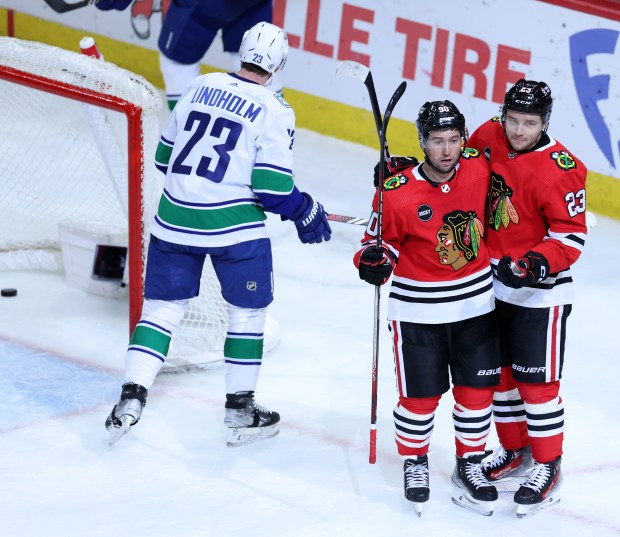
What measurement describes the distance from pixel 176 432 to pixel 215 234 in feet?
2.10

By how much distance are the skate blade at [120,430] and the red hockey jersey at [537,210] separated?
1.06m

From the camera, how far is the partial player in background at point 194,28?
18.4 ft

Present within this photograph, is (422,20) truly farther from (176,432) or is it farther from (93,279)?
(176,432)

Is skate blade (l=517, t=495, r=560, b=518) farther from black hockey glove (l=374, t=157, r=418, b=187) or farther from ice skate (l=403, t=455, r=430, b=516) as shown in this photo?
black hockey glove (l=374, t=157, r=418, b=187)

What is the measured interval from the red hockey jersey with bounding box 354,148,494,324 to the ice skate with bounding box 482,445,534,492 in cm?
50

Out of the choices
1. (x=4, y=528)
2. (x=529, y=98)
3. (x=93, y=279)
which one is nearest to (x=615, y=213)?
(x=93, y=279)

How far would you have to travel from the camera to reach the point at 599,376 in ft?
14.1

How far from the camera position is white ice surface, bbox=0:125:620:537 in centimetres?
332

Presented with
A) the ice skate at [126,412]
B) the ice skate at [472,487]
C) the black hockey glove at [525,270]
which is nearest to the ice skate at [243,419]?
the ice skate at [126,412]

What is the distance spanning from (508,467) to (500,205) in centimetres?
76

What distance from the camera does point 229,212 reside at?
354 centimetres

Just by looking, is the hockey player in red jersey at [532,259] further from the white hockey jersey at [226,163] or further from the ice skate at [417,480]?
the white hockey jersey at [226,163]

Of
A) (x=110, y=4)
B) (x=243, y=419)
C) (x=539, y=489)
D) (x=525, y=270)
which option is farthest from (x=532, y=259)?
(x=110, y=4)

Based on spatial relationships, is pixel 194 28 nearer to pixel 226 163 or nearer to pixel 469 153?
pixel 226 163
